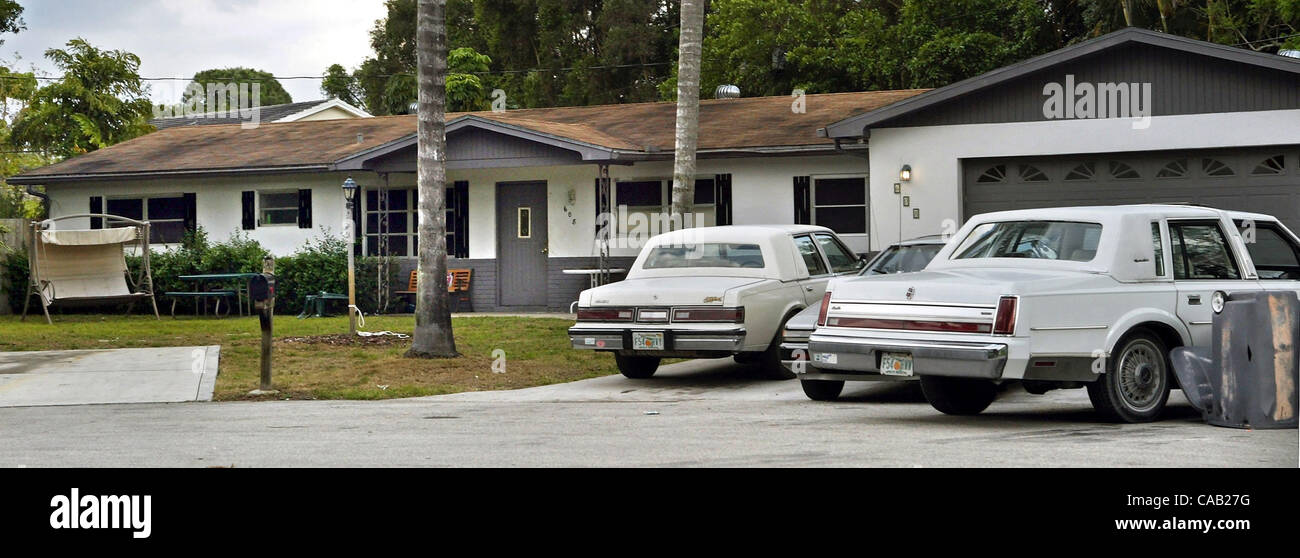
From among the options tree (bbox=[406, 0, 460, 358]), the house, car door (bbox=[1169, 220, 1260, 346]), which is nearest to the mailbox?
tree (bbox=[406, 0, 460, 358])

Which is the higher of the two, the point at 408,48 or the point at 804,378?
the point at 408,48

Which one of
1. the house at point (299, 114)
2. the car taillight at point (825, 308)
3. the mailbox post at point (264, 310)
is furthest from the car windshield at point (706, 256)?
the house at point (299, 114)

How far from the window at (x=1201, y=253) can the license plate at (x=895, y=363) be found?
7.09 feet

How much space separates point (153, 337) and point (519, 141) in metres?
7.09

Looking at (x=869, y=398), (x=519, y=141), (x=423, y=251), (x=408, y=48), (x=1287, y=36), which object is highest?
(x=408, y=48)

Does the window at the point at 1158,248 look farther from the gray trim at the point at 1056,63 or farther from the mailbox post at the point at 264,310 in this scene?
the gray trim at the point at 1056,63

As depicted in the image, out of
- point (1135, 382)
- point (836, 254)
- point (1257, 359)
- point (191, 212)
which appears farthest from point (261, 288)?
point (191, 212)

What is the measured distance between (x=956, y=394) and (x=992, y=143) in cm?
1032

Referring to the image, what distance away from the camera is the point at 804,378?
38.7 feet

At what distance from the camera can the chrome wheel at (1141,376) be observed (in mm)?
9633

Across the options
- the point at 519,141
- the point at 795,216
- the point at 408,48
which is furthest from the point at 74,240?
the point at 408,48

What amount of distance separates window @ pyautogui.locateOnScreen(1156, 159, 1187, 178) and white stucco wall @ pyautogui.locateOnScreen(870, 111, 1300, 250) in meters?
0.32
